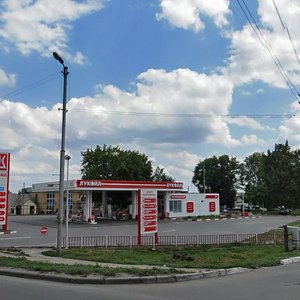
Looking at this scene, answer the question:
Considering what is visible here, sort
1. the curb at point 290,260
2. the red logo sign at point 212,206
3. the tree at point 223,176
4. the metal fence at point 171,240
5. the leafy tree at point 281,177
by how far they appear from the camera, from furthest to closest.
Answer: the tree at point 223,176
the leafy tree at point 281,177
the red logo sign at point 212,206
the metal fence at point 171,240
the curb at point 290,260

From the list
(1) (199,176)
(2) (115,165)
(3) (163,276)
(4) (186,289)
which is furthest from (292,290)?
(1) (199,176)

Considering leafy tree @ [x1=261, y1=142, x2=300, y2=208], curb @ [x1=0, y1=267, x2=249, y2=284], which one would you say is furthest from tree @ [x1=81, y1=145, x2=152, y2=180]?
curb @ [x1=0, y1=267, x2=249, y2=284]

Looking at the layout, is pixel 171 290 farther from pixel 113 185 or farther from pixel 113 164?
pixel 113 164

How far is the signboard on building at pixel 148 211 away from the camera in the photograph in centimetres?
2519

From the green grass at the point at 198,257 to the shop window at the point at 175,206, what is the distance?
4064 cm

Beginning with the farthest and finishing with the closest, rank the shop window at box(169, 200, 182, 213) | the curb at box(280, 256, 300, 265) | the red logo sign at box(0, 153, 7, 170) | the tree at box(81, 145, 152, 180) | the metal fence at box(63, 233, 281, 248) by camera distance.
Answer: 1. the tree at box(81, 145, 152, 180)
2. the shop window at box(169, 200, 182, 213)
3. the red logo sign at box(0, 153, 7, 170)
4. the metal fence at box(63, 233, 281, 248)
5. the curb at box(280, 256, 300, 265)

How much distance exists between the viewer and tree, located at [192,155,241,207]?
133 metres

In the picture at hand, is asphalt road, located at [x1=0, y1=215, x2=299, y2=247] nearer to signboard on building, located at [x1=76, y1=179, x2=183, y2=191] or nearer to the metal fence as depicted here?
the metal fence

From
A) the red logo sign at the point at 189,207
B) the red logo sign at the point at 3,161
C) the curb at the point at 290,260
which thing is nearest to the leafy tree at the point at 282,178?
the red logo sign at the point at 189,207

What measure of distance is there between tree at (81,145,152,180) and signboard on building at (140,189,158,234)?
185 ft

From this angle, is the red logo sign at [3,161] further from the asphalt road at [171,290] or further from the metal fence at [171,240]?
the asphalt road at [171,290]

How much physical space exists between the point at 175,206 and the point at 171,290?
182ft

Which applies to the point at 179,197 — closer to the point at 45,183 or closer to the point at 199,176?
the point at 45,183

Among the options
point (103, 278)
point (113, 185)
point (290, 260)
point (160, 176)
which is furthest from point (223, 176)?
point (103, 278)
